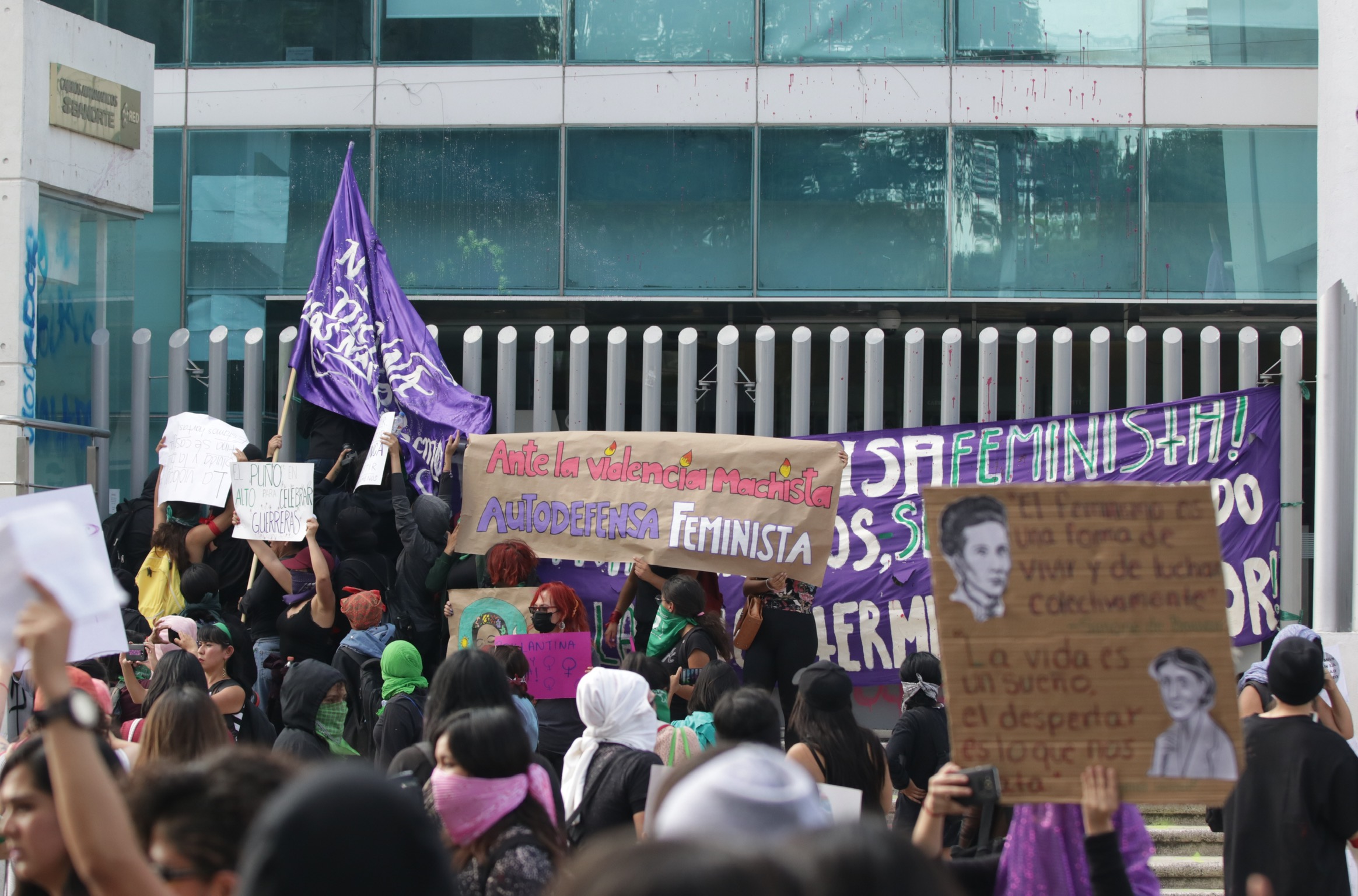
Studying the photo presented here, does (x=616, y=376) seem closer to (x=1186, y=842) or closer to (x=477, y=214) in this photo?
(x=477, y=214)

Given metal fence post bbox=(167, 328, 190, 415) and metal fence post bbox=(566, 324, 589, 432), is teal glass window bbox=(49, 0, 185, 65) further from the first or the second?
metal fence post bbox=(566, 324, 589, 432)

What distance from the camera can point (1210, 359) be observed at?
12.4 meters

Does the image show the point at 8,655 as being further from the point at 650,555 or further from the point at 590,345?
the point at 590,345

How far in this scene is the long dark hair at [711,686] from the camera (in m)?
6.78

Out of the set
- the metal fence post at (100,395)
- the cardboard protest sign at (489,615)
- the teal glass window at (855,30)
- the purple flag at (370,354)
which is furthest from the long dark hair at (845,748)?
the teal glass window at (855,30)

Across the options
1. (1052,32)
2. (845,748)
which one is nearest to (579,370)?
(1052,32)

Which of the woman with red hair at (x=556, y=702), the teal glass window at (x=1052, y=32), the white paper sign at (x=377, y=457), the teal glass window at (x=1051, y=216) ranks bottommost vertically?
the woman with red hair at (x=556, y=702)

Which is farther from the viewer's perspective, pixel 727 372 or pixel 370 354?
pixel 727 372

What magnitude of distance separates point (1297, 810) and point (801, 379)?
24.8 ft

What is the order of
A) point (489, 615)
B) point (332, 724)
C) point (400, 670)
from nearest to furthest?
point (400, 670), point (332, 724), point (489, 615)

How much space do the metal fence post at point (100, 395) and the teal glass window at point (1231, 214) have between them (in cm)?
902

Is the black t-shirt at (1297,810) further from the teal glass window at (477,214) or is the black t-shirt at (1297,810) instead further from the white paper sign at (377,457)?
the teal glass window at (477,214)

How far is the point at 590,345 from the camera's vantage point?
15.0 metres

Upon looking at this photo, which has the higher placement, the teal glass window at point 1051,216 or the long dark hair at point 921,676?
the teal glass window at point 1051,216
